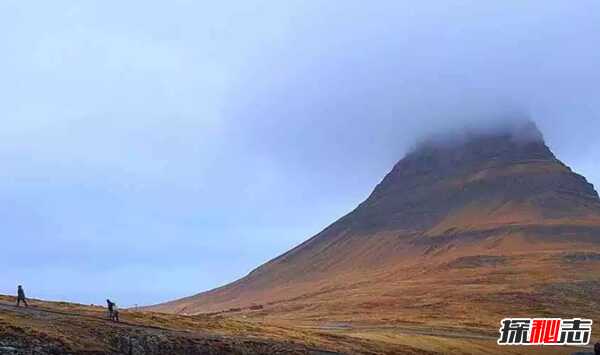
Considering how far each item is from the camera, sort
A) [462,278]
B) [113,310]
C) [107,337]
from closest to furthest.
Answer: [107,337] < [113,310] < [462,278]

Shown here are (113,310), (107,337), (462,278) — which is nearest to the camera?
(107,337)

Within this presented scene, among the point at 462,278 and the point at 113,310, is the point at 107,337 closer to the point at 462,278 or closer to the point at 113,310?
the point at 113,310

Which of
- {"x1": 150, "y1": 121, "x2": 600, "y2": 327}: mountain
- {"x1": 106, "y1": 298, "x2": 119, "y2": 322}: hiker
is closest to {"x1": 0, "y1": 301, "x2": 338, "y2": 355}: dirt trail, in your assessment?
{"x1": 106, "y1": 298, "x2": 119, "y2": 322}: hiker

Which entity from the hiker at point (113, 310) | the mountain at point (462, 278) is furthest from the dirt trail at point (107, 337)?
the mountain at point (462, 278)

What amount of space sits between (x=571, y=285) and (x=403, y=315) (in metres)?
35.2

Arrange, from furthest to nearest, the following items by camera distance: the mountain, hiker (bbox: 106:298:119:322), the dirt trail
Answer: the mountain < hiker (bbox: 106:298:119:322) < the dirt trail

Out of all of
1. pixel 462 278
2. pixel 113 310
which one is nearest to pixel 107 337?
pixel 113 310

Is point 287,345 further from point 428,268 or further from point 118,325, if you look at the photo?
point 428,268

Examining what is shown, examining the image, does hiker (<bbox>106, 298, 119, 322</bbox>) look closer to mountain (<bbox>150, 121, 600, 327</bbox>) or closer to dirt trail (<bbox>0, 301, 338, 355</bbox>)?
dirt trail (<bbox>0, 301, 338, 355</bbox>)

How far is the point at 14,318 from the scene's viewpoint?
45125 millimetres

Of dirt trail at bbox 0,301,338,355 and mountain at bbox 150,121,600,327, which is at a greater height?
mountain at bbox 150,121,600,327

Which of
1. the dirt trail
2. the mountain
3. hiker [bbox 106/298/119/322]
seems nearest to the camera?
the dirt trail

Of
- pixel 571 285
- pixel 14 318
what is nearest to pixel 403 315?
pixel 571 285

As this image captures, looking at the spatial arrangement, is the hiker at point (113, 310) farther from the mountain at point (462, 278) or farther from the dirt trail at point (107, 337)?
the mountain at point (462, 278)
